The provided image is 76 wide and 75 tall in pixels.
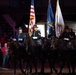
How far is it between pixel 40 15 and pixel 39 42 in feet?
28.7

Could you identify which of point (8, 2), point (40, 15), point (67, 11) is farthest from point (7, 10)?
point (67, 11)

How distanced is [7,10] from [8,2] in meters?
0.65

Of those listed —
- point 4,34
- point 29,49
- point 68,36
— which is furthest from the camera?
point 4,34

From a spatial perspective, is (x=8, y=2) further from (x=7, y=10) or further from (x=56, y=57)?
(x=56, y=57)

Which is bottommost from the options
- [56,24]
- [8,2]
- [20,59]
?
[20,59]

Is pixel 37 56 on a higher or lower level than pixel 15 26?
lower

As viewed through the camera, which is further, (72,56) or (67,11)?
(67,11)

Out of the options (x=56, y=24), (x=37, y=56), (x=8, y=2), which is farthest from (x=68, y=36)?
(x=8, y=2)

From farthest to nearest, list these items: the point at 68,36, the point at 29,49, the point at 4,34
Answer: the point at 4,34 < the point at 68,36 < the point at 29,49

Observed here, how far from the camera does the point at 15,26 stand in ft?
82.7

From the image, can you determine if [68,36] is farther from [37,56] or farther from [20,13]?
[20,13]

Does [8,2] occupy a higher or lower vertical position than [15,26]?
higher

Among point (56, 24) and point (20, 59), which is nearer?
point (20, 59)

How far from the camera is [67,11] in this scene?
26.1 metres
